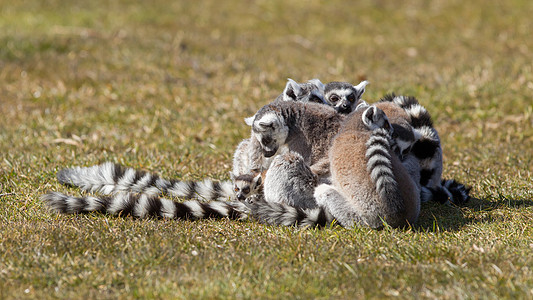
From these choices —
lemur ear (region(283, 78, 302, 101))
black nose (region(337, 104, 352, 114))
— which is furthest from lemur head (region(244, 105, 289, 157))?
lemur ear (region(283, 78, 302, 101))

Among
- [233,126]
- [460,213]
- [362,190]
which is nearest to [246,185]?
[362,190]

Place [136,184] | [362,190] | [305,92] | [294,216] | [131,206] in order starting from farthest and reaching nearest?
1. [305,92]
2. [136,184]
3. [131,206]
4. [294,216]
5. [362,190]

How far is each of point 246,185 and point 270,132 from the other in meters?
0.61

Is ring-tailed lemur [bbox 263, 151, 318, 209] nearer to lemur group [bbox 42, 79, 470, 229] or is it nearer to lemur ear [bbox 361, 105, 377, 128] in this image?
lemur group [bbox 42, 79, 470, 229]

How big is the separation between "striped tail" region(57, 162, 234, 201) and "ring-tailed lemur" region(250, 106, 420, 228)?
0.88 metres

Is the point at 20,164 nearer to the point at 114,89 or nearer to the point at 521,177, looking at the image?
the point at 114,89

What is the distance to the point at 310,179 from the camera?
218 inches

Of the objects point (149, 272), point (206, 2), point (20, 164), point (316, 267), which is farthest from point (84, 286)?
point (206, 2)

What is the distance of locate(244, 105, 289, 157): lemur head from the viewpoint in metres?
5.85

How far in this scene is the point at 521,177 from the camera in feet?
22.6

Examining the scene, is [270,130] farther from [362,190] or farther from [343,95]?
[343,95]

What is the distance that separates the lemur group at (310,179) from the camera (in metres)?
5.13

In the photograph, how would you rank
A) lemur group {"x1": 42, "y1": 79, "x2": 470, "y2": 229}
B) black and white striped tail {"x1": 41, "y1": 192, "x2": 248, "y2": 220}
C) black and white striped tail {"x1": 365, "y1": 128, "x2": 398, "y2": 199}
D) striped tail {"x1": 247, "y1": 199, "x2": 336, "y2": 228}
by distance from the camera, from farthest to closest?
black and white striped tail {"x1": 41, "y1": 192, "x2": 248, "y2": 220} → striped tail {"x1": 247, "y1": 199, "x2": 336, "y2": 228} → lemur group {"x1": 42, "y1": 79, "x2": 470, "y2": 229} → black and white striped tail {"x1": 365, "y1": 128, "x2": 398, "y2": 199}

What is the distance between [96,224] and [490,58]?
11.7 m
